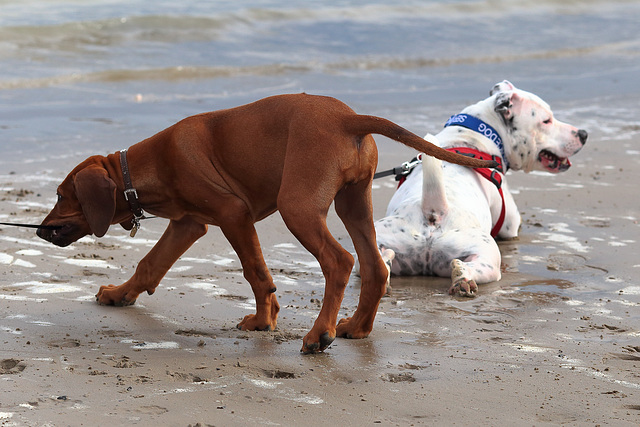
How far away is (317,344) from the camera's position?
3.65m

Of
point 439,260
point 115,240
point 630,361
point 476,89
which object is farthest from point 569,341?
point 476,89

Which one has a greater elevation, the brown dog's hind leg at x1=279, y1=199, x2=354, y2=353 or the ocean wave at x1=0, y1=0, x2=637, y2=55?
the ocean wave at x1=0, y1=0, x2=637, y2=55

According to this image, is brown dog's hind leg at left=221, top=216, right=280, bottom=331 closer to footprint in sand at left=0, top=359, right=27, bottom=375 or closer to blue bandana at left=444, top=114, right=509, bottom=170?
footprint in sand at left=0, top=359, right=27, bottom=375

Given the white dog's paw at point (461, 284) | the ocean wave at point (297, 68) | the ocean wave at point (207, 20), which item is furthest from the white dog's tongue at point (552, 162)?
the ocean wave at point (207, 20)

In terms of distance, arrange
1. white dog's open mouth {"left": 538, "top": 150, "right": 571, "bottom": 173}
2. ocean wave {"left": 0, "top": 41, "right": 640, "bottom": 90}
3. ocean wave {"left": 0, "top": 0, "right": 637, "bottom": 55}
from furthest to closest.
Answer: ocean wave {"left": 0, "top": 0, "right": 637, "bottom": 55} → ocean wave {"left": 0, "top": 41, "right": 640, "bottom": 90} → white dog's open mouth {"left": 538, "top": 150, "right": 571, "bottom": 173}

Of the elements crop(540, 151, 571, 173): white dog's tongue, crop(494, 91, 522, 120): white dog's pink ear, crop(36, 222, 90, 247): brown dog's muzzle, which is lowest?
crop(36, 222, 90, 247): brown dog's muzzle

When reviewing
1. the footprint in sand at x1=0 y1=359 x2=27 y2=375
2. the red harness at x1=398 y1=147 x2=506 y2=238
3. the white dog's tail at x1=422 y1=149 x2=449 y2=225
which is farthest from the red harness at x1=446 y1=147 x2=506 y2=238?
the footprint in sand at x1=0 y1=359 x2=27 y2=375

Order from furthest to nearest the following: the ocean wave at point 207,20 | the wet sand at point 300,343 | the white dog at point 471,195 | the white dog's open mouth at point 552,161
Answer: the ocean wave at point 207,20
the white dog's open mouth at point 552,161
the white dog at point 471,195
the wet sand at point 300,343

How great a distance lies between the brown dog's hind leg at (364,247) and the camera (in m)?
3.90

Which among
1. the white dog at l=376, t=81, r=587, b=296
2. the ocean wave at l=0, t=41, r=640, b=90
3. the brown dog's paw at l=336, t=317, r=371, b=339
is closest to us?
the brown dog's paw at l=336, t=317, r=371, b=339

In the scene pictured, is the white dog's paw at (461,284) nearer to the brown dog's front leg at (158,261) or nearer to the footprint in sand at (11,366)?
the brown dog's front leg at (158,261)

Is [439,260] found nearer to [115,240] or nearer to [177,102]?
[115,240]

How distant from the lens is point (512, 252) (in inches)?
225

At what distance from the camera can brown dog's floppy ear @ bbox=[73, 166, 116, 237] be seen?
3.88m
